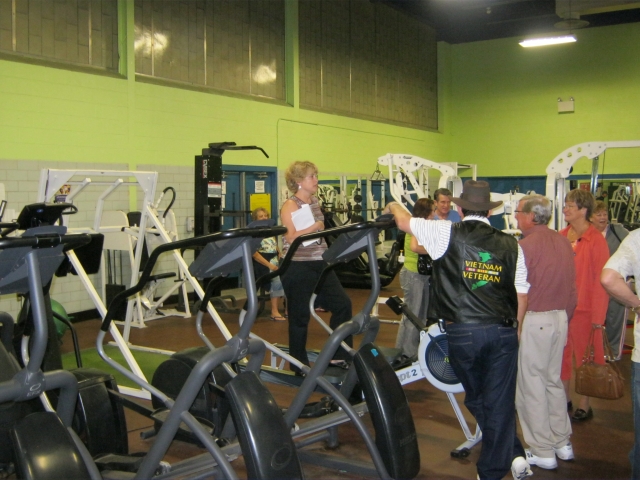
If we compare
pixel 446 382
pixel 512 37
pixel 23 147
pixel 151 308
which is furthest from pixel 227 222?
pixel 512 37

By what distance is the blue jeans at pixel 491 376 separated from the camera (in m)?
3.04

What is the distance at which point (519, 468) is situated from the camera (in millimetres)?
3322

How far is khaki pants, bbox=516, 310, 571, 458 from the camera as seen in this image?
354cm

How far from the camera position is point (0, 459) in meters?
3.00

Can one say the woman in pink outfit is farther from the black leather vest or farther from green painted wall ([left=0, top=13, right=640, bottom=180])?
green painted wall ([left=0, top=13, right=640, bottom=180])

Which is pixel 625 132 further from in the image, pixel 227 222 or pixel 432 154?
pixel 227 222

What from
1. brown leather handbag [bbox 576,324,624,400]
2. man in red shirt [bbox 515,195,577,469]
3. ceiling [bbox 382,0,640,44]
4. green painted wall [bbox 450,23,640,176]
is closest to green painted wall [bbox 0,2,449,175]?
ceiling [bbox 382,0,640,44]

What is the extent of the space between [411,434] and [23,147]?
6.25m

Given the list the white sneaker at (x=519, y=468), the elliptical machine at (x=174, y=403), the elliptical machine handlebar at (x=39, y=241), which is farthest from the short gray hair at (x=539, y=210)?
the elliptical machine handlebar at (x=39, y=241)

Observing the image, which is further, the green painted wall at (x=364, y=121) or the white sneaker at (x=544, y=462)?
the green painted wall at (x=364, y=121)

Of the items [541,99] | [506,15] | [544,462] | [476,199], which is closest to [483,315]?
[476,199]

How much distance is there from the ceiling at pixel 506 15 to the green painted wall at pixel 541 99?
259 mm

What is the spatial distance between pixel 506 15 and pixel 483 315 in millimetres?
14170

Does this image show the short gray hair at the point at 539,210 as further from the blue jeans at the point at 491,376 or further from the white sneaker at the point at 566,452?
the white sneaker at the point at 566,452
